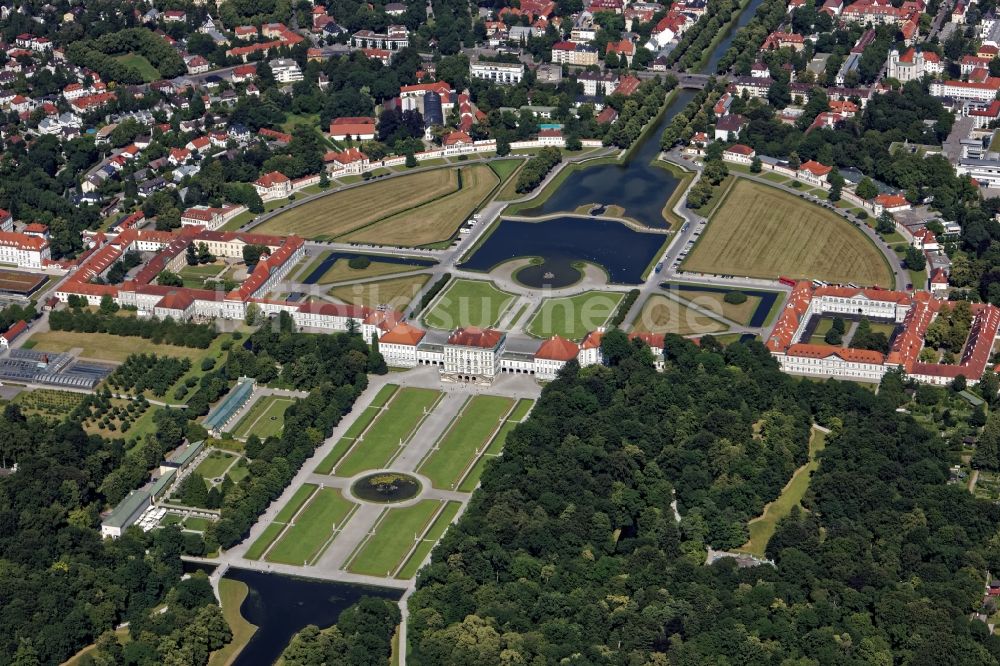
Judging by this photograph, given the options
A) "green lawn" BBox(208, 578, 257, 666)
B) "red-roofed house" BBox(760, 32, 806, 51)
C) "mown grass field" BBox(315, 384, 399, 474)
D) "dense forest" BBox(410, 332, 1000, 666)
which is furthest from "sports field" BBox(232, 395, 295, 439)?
"red-roofed house" BBox(760, 32, 806, 51)

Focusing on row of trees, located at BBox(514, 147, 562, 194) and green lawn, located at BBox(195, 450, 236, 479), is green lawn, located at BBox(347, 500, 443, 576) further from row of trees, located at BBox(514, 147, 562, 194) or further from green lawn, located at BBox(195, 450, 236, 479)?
row of trees, located at BBox(514, 147, 562, 194)

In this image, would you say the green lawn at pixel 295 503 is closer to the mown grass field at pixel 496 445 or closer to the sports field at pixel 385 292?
the mown grass field at pixel 496 445

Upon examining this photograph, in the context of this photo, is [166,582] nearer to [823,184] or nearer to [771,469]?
[771,469]

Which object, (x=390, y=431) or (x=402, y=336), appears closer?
(x=390, y=431)

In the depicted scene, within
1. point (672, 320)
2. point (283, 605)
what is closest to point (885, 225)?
point (672, 320)

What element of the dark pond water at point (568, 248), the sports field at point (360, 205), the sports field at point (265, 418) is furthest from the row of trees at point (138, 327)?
the dark pond water at point (568, 248)

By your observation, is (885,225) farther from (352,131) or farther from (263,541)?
(263,541)
